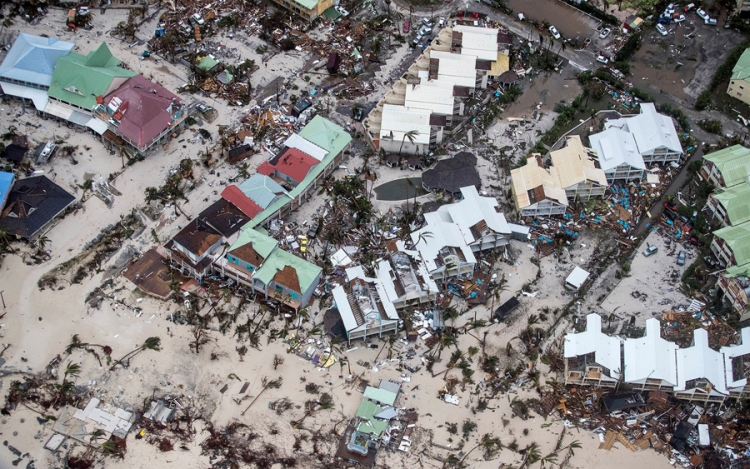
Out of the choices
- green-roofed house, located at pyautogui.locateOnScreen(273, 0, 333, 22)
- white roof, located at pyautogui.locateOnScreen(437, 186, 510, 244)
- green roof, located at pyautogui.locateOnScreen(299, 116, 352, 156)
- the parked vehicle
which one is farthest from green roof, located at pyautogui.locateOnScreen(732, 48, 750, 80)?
green-roofed house, located at pyautogui.locateOnScreen(273, 0, 333, 22)

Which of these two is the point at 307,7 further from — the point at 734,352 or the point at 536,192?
the point at 734,352

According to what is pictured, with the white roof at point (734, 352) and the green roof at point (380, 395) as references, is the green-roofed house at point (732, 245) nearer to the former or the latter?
the white roof at point (734, 352)

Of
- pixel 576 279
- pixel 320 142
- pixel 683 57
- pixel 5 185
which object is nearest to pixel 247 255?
pixel 320 142

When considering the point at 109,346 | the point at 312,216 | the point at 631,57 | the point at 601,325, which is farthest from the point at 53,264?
the point at 631,57

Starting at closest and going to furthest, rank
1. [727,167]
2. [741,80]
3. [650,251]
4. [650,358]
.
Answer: [650,358] < [650,251] < [727,167] < [741,80]

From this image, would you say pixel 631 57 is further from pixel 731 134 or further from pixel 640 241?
pixel 640 241

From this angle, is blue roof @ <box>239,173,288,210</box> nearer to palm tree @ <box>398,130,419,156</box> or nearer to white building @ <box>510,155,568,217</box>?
palm tree @ <box>398,130,419,156</box>
